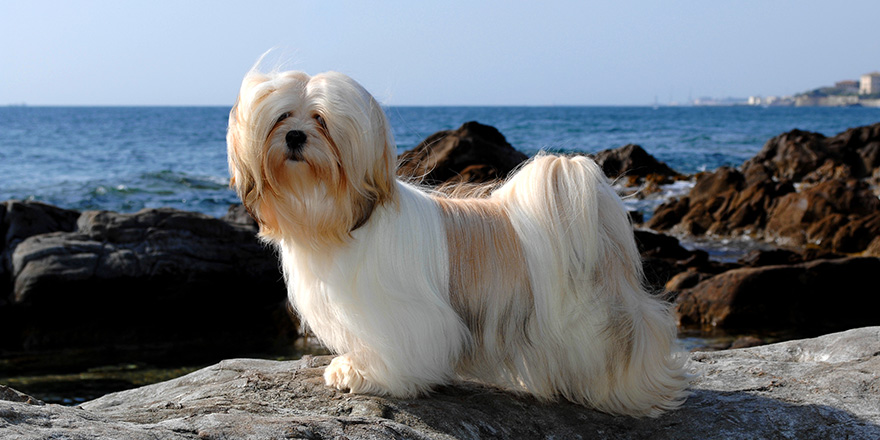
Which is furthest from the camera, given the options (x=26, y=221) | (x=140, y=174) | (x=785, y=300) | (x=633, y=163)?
(x=140, y=174)

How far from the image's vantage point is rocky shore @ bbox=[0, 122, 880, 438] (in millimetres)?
3205

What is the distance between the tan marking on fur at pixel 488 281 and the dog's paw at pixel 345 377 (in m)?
0.53

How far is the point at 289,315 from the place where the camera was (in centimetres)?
941

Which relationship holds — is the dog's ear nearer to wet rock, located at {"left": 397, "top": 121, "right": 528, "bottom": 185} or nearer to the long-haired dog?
the long-haired dog

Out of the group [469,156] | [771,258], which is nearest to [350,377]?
[771,258]

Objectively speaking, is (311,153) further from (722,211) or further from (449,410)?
(722,211)

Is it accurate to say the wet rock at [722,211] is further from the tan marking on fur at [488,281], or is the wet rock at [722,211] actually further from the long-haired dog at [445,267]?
the tan marking on fur at [488,281]

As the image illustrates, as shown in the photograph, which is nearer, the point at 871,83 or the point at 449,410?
the point at 449,410

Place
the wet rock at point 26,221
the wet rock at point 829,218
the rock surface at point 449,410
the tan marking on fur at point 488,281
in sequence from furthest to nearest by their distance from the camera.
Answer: the wet rock at point 829,218, the wet rock at point 26,221, the tan marking on fur at point 488,281, the rock surface at point 449,410

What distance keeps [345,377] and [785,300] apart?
→ 23.9 feet

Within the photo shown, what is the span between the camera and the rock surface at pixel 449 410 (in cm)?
263

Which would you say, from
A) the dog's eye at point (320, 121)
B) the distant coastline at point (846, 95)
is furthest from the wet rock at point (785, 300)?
the distant coastline at point (846, 95)

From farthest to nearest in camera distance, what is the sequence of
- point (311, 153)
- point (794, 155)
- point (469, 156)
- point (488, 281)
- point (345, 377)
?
point (794, 155)
point (469, 156)
point (345, 377)
point (488, 281)
point (311, 153)

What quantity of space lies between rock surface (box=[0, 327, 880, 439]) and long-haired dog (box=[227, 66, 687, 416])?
132 mm
